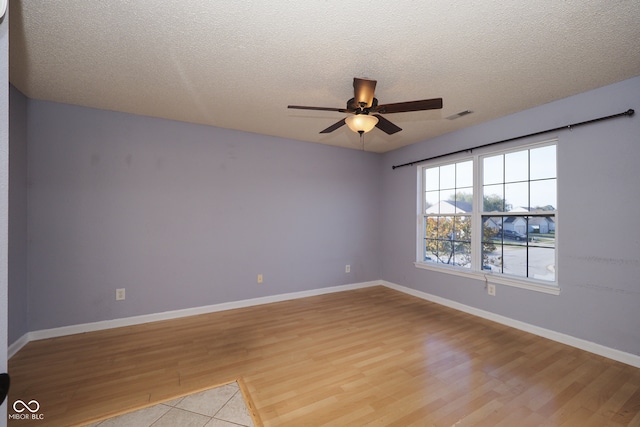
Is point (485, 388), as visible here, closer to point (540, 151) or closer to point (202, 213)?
point (540, 151)

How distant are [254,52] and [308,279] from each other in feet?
11.4

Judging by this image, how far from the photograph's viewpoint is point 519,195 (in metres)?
3.41

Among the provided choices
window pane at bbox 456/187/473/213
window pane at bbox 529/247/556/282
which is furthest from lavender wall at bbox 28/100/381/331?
window pane at bbox 529/247/556/282

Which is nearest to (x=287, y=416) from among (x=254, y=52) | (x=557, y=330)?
(x=254, y=52)

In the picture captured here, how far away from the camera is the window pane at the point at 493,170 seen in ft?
11.9

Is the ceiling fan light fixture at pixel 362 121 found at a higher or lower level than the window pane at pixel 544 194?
higher

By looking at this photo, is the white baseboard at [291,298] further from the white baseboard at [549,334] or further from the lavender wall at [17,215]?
the lavender wall at [17,215]

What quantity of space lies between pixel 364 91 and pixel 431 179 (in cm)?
299

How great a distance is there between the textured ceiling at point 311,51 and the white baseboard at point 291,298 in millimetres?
2607

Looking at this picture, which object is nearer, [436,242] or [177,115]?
[177,115]

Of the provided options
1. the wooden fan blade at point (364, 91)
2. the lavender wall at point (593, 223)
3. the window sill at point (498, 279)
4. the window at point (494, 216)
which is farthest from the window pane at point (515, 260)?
the wooden fan blade at point (364, 91)

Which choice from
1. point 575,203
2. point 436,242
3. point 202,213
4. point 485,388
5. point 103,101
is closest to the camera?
point 485,388

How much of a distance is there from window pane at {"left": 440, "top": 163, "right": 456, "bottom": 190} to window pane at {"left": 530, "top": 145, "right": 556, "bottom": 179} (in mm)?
1075

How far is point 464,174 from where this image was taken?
4.10 meters
